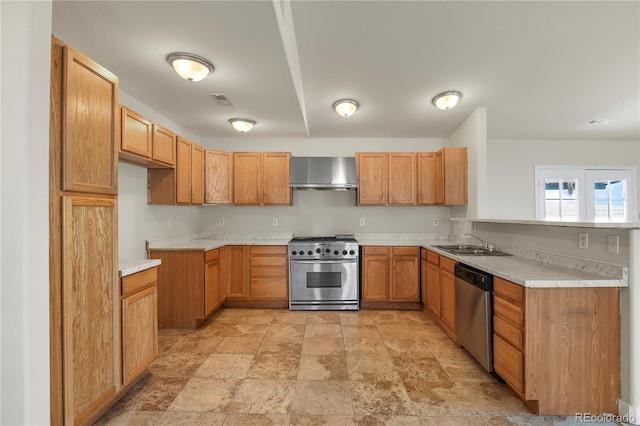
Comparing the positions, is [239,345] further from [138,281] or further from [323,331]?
[138,281]

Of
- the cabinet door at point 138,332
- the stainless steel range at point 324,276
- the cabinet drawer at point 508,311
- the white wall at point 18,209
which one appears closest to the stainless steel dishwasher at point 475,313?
the cabinet drawer at point 508,311

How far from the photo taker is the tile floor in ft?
5.82

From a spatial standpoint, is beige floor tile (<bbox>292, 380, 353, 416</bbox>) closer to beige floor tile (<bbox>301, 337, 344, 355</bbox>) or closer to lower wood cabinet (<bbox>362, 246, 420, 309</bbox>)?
beige floor tile (<bbox>301, 337, 344, 355</bbox>)

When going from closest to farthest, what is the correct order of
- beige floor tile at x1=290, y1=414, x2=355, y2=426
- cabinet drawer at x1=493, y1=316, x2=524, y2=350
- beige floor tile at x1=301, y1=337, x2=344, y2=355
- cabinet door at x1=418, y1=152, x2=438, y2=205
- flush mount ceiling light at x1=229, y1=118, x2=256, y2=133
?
beige floor tile at x1=290, y1=414, x2=355, y2=426 → cabinet drawer at x1=493, y1=316, x2=524, y2=350 → beige floor tile at x1=301, y1=337, x2=344, y2=355 → flush mount ceiling light at x1=229, y1=118, x2=256, y2=133 → cabinet door at x1=418, y1=152, x2=438, y2=205

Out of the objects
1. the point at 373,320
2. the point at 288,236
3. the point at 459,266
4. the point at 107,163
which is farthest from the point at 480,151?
the point at 107,163

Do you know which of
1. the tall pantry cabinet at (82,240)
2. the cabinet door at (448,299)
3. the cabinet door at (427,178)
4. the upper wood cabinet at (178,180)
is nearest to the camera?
the tall pantry cabinet at (82,240)

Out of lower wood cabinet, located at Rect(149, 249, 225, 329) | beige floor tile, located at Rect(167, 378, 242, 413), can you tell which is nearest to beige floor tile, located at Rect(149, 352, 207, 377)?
beige floor tile, located at Rect(167, 378, 242, 413)

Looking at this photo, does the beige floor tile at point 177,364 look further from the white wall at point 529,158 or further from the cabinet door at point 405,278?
the white wall at point 529,158

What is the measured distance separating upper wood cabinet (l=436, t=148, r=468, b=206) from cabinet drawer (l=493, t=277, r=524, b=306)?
1.92m

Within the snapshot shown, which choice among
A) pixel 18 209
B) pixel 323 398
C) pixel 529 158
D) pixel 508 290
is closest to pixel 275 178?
pixel 323 398

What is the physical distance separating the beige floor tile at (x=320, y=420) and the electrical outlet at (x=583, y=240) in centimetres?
206

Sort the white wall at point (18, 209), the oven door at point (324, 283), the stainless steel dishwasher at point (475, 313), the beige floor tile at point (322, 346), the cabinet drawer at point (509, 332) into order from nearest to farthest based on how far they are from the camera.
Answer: the white wall at point (18, 209)
the cabinet drawer at point (509, 332)
the stainless steel dishwasher at point (475, 313)
the beige floor tile at point (322, 346)
the oven door at point (324, 283)

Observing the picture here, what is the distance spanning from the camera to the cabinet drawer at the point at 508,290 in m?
1.81

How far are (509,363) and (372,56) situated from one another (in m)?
2.69
